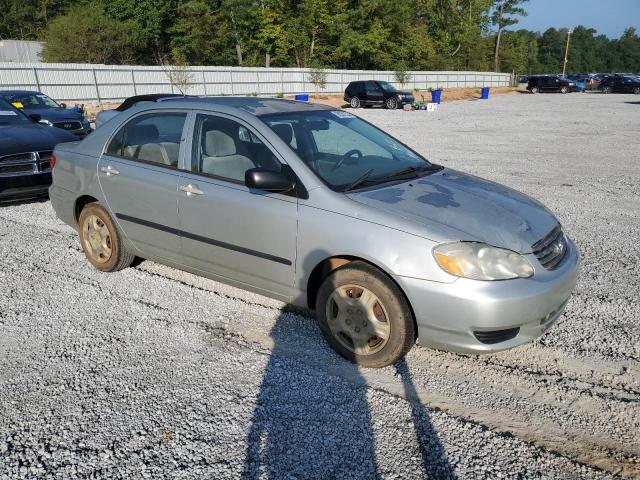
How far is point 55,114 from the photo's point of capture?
1384 cm

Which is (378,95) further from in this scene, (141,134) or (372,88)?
(141,134)

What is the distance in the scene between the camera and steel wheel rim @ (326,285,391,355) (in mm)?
3279

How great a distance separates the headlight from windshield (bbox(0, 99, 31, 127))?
27.6 ft

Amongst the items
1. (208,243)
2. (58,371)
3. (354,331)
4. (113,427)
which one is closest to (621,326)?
(354,331)

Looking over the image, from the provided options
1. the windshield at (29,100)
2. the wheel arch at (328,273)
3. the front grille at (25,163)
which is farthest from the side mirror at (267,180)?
the windshield at (29,100)

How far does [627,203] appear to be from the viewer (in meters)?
7.71

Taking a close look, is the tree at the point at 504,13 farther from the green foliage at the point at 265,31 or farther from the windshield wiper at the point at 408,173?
the windshield wiper at the point at 408,173

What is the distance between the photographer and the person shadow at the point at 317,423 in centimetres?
253

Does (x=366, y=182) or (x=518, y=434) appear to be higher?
(x=366, y=182)

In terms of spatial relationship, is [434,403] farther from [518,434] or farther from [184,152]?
[184,152]

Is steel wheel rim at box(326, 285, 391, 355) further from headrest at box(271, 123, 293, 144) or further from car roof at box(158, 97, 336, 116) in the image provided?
car roof at box(158, 97, 336, 116)

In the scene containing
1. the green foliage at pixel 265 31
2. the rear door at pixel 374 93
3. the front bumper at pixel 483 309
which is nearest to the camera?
the front bumper at pixel 483 309

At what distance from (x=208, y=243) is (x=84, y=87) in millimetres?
29368

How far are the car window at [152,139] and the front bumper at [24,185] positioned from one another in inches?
132
